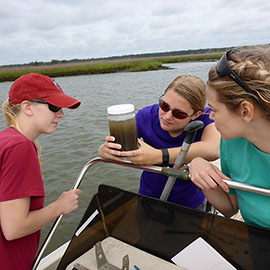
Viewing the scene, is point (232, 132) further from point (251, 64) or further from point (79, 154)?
point (79, 154)

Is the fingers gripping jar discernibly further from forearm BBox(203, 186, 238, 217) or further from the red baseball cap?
forearm BBox(203, 186, 238, 217)

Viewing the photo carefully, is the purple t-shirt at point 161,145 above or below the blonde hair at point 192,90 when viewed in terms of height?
below

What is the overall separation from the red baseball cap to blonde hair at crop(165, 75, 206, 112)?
638mm

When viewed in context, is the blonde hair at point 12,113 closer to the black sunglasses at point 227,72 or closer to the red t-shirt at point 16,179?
the red t-shirt at point 16,179

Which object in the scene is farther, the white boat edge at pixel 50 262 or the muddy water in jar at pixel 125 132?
the white boat edge at pixel 50 262

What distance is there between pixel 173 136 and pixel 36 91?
862mm

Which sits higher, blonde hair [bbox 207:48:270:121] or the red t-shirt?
blonde hair [bbox 207:48:270:121]

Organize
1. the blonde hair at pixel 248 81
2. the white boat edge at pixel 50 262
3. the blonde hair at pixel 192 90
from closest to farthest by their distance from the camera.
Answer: the blonde hair at pixel 248 81 < the blonde hair at pixel 192 90 < the white boat edge at pixel 50 262

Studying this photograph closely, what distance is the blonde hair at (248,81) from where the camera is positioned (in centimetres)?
92

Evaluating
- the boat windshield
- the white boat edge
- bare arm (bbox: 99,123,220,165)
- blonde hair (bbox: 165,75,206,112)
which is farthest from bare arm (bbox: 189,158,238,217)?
the white boat edge

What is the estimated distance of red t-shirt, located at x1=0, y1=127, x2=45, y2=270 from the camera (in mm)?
1112

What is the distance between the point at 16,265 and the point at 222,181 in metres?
1.03

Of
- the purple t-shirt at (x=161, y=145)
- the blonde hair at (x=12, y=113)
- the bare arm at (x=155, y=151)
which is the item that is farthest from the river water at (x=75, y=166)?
the bare arm at (x=155, y=151)

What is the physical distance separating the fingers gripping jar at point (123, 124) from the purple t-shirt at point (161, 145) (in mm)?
497
